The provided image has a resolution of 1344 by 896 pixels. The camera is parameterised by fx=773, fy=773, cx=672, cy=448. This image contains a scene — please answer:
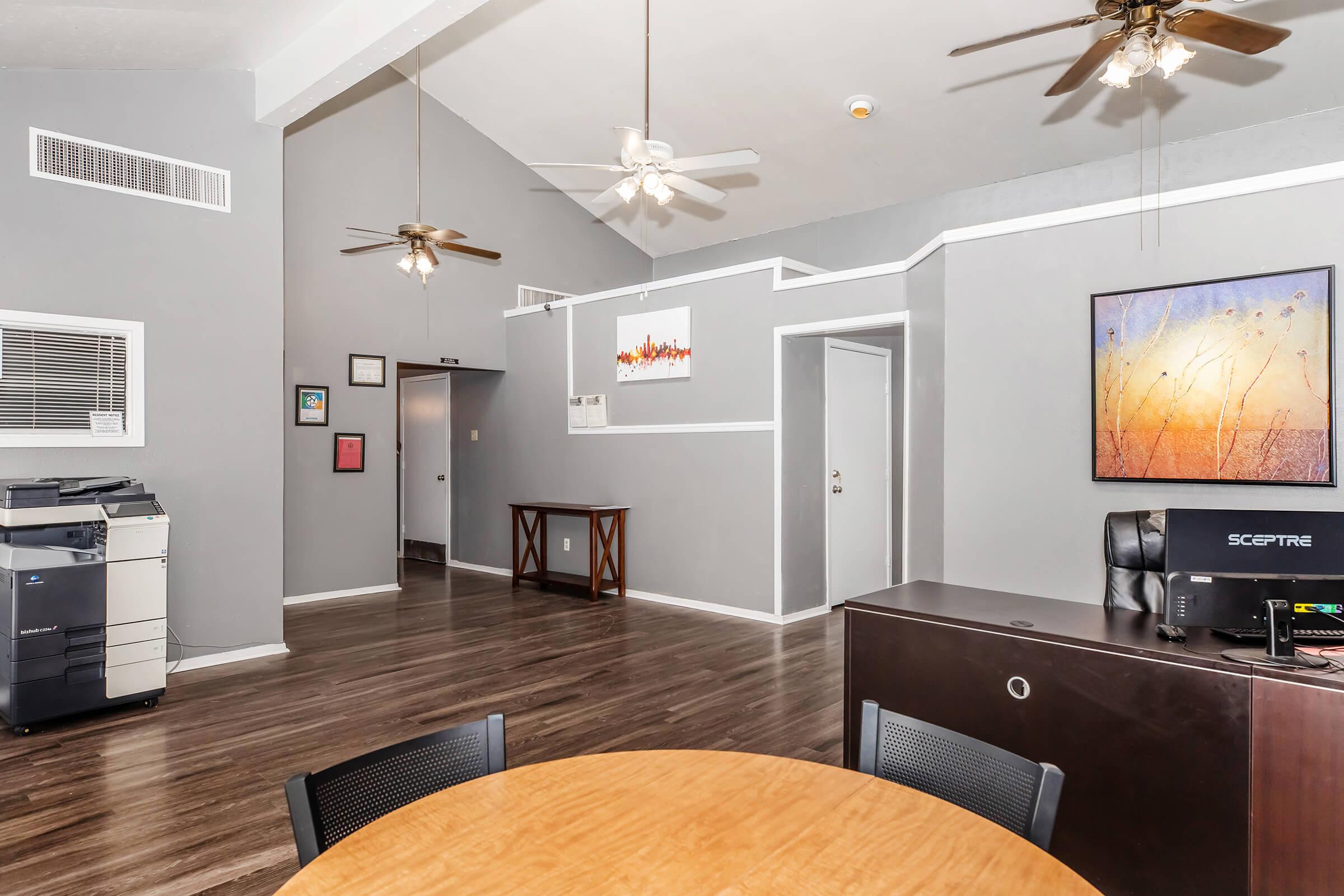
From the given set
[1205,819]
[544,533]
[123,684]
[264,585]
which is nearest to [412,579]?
[544,533]

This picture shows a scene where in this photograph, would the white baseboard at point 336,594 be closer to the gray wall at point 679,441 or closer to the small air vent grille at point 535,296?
the gray wall at point 679,441

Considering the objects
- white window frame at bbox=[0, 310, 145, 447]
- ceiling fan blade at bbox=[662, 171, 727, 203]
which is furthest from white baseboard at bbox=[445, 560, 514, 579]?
ceiling fan blade at bbox=[662, 171, 727, 203]

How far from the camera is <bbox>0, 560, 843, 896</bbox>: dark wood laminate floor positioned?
2.53 metres

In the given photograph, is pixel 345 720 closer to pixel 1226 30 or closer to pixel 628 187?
pixel 628 187

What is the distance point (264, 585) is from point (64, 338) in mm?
1764

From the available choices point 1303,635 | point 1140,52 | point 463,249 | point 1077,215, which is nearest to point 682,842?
point 1303,635

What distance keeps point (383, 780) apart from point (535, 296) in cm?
712

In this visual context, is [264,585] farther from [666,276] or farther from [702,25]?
Answer: [666,276]

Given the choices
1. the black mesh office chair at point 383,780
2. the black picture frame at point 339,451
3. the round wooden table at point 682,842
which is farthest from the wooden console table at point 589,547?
the round wooden table at point 682,842

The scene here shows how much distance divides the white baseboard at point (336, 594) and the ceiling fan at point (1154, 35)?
6217 mm

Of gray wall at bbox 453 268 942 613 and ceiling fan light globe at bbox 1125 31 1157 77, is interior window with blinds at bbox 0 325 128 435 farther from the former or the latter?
ceiling fan light globe at bbox 1125 31 1157 77

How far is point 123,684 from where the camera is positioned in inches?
149

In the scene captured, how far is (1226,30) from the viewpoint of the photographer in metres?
2.81

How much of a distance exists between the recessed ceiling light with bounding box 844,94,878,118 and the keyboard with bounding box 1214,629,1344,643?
4739 millimetres
